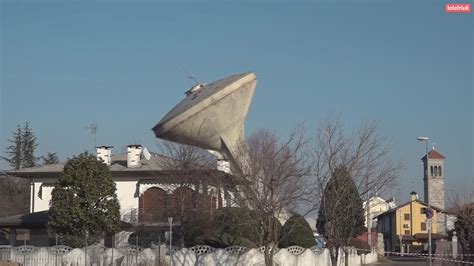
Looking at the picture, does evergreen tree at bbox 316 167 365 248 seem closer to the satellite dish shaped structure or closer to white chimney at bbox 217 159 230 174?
the satellite dish shaped structure

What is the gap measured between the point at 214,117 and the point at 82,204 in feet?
28.0

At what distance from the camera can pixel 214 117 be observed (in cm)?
3931

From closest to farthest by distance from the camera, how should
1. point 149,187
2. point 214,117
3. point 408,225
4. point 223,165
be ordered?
point 214,117 → point 223,165 → point 149,187 → point 408,225

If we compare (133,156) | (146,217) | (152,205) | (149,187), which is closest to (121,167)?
(133,156)

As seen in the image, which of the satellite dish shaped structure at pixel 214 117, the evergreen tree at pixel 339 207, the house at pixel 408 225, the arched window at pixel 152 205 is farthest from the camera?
the house at pixel 408 225

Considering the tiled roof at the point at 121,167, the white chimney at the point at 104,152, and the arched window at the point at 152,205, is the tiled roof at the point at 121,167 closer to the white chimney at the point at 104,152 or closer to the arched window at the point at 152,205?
the white chimney at the point at 104,152

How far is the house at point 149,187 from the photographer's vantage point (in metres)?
42.1

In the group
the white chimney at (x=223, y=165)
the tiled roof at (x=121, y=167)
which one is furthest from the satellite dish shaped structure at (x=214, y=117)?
the tiled roof at (x=121, y=167)

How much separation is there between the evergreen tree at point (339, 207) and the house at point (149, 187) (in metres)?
9.31

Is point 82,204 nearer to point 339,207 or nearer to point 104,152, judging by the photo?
point 339,207

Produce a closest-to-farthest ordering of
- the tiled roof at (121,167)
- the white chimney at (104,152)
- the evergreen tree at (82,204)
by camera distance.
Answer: the evergreen tree at (82,204), the tiled roof at (121,167), the white chimney at (104,152)

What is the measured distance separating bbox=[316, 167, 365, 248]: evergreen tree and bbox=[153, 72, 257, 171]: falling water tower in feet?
33.3

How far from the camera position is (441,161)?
113 meters

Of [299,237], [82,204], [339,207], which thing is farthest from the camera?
[82,204]
